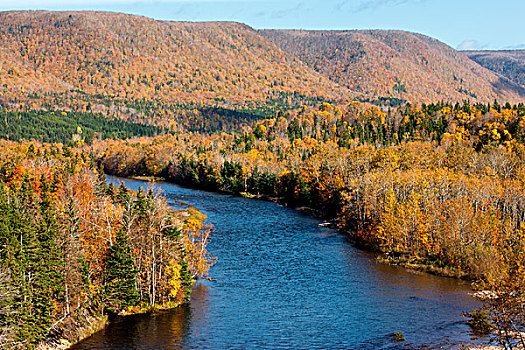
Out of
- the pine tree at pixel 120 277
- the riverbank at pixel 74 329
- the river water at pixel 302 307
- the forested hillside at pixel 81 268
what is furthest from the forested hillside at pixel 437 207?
the riverbank at pixel 74 329

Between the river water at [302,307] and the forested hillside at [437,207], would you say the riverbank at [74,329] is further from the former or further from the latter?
the forested hillside at [437,207]

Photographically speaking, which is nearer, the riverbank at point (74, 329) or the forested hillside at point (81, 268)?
the forested hillside at point (81, 268)

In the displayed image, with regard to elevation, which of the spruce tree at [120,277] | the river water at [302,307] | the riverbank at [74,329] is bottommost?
the river water at [302,307]

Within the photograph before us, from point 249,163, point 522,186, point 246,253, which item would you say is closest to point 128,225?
point 246,253

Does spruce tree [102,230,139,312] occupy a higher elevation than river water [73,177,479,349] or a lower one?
higher

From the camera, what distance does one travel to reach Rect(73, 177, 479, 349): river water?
53562mm

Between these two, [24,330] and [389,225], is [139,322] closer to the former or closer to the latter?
[24,330]

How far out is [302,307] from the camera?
6438 cm

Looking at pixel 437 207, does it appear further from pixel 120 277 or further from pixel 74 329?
pixel 74 329

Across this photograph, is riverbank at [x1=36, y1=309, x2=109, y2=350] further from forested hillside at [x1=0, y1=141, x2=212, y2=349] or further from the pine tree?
the pine tree

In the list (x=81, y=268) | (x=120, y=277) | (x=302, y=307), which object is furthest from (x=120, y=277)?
(x=302, y=307)

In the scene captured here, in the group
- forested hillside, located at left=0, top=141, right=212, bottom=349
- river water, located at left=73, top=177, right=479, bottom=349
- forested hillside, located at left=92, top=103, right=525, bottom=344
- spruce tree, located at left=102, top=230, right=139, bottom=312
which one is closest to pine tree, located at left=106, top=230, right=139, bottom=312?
spruce tree, located at left=102, top=230, right=139, bottom=312

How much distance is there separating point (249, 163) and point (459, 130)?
7718cm

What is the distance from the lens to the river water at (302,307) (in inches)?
2109
